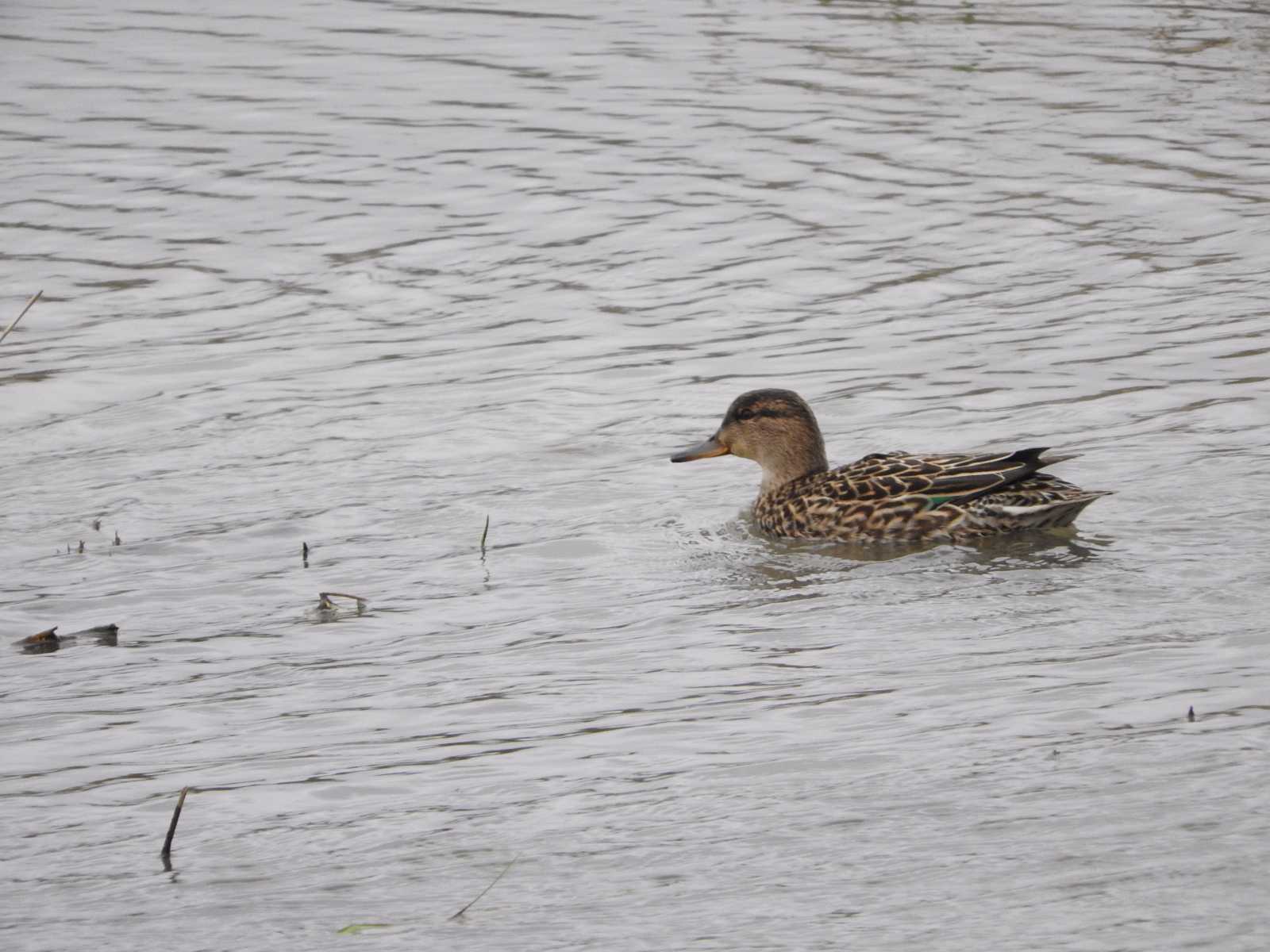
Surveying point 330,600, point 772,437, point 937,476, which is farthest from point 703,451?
point 330,600

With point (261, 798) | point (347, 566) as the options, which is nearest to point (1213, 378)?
point (347, 566)

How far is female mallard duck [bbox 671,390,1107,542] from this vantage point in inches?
345

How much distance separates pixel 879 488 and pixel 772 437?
928mm

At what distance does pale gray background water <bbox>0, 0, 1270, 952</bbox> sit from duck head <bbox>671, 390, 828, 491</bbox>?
345mm

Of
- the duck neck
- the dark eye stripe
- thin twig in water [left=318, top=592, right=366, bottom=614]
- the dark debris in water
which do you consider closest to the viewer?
the dark debris in water

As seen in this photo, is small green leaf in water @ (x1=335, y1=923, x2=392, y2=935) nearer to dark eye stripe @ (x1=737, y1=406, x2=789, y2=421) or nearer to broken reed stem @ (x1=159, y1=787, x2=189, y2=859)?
broken reed stem @ (x1=159, y1=787, x2=189, y2=859)

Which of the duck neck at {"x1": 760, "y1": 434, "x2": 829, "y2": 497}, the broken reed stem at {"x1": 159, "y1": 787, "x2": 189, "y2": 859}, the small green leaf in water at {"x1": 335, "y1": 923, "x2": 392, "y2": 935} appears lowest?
the duck neck at {"x1": 760, "y1": 434, "x2": 829, "y2": 497}

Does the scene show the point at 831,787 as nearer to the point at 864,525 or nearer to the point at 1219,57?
the point at 864,525

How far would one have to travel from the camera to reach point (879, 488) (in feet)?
30.1

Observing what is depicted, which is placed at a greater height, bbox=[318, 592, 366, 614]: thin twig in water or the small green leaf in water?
the small green leaf in water

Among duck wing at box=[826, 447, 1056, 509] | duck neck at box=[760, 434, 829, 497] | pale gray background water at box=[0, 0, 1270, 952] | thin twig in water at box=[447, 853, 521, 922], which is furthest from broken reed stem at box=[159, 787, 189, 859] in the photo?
duck neck at box=[760, 434, 829, 497]

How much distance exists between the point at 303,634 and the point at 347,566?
1.03 metres

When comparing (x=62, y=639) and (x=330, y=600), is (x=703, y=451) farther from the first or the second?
(x=62, y=639)

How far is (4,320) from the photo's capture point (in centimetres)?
1267
